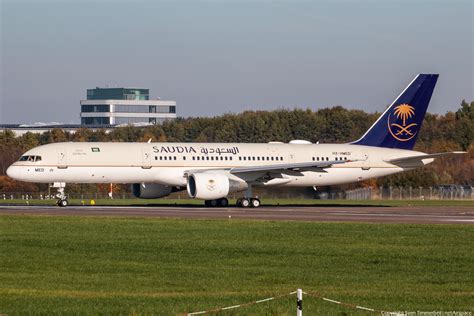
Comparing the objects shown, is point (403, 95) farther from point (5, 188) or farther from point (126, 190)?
point (5, 188)

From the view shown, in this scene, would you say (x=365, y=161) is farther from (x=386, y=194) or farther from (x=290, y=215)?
(x=386, y=194)

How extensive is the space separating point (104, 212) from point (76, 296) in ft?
101

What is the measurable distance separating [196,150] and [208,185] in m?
4.13

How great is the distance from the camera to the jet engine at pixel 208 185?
2325 inches

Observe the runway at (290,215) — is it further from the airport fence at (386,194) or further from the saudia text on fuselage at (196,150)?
the airport fence at (386,194)

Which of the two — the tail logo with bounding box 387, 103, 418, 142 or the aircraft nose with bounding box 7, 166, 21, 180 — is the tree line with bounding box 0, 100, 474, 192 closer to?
the tail logo with bounding box 387, 103, 418, 142

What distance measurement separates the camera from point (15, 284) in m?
23.4

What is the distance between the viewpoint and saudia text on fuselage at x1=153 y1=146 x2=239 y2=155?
6177 centimetres

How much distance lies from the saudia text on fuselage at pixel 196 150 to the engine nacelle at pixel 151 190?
2.18 meters

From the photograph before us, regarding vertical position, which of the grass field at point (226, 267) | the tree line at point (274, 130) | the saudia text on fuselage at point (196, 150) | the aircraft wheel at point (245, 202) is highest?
the tree line at point (274, 130)

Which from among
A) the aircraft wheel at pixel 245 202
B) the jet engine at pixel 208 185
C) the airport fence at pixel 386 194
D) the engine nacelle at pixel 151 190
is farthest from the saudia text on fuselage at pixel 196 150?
the airport fence at pixel 386 194

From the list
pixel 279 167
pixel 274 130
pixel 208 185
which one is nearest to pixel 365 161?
pixel 279 167

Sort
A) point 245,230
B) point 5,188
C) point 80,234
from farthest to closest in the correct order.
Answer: point 5,188, point 245,230, point 80,234

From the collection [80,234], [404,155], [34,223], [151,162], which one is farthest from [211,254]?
[404,155]
